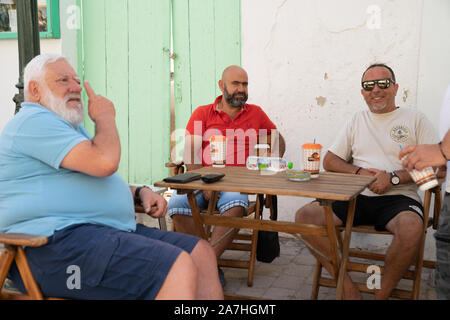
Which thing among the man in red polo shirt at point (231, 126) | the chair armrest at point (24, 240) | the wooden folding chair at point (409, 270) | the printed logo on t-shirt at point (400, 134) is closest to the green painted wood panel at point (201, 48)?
the man in red polo shirt at point (231, 126)

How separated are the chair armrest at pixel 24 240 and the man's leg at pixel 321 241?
1.62 m

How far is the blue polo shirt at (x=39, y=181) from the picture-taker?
1.80 m

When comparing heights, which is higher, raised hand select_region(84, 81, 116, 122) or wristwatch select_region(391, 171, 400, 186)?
raised hand select_region(84, 81, 116, 122)

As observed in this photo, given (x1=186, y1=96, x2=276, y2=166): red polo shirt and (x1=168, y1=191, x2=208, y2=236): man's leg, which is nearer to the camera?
(x1=168, y1=191, x2=208, y2=236): man's leg

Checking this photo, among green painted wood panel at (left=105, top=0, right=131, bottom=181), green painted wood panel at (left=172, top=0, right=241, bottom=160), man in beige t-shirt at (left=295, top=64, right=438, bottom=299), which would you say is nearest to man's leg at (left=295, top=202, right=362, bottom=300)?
man in beige t-shirt at (left=295, top=64, right=438, bottom=299)

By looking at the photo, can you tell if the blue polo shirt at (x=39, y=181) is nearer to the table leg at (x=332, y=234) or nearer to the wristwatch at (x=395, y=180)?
the table leg at (x=332, y=234)

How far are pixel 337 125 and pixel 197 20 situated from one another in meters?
1.77

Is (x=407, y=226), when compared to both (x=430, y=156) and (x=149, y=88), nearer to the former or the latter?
(x=430, y=156)

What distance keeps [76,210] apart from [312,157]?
4.29 feet

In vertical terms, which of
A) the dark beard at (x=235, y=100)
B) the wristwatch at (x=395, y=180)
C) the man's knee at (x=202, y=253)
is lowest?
the man's knee at (x=202, y=253)

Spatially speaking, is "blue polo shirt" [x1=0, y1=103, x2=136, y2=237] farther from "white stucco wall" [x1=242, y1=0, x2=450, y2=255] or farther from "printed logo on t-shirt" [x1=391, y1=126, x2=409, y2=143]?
"white stucco wall" [x1=242, y1=0, x2=450, y2=255]

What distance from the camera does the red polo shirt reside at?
358cm

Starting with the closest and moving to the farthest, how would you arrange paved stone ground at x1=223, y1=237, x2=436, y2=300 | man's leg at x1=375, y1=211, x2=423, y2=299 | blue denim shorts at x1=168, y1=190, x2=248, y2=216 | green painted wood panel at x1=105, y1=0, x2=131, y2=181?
man's leg at x1=375, y1=211, x2=423, y2=299
paved stone ground at x1=223, y1=237, x2=436, y2=300
blue denim shorts at x1=168, y1=190, x2=248, y2=216
green painted wood panel at x1=105, y1=0, x2=131, y2=181
